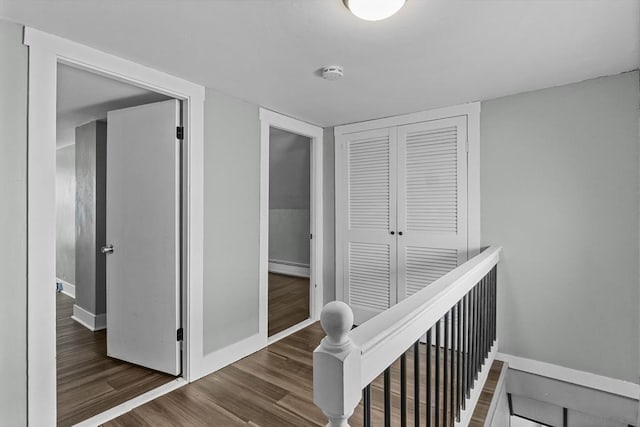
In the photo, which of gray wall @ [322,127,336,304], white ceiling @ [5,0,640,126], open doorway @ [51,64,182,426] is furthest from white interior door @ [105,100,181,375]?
gray wall @ [322,127,336,304]

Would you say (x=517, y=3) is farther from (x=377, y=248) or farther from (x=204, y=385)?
(x=204, y=385)

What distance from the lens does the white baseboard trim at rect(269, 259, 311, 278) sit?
5656 millimetres

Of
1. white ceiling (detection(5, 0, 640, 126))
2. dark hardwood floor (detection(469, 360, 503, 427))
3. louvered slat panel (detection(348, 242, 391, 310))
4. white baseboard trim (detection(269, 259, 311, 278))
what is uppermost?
white ceiling (detection(5, 0, 640, 126))

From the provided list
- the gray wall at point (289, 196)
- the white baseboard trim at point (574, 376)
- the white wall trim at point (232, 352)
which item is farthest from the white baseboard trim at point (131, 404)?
the gray wall at point (289, 196)

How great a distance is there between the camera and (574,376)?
90.4 inches

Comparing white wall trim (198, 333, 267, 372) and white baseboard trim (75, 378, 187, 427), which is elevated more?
white wall trim (198, 333, 267, 372)

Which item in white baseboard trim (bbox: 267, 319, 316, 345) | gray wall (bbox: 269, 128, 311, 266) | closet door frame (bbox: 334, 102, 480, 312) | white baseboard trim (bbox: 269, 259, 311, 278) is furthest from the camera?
white baseboard trim (bbox: 269, 259, 311, 278)

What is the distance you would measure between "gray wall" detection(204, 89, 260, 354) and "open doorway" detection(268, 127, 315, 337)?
0.74 meters

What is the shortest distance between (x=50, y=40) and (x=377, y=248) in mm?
2797

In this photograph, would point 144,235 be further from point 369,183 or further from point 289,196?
point 289,196

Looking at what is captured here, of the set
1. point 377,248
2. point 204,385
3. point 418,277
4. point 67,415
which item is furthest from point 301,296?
point 67,415

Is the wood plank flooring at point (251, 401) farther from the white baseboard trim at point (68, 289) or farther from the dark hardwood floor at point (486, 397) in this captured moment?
the white baseboard trim at point (68, 289)

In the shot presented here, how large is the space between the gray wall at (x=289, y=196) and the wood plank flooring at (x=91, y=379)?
2.79 m

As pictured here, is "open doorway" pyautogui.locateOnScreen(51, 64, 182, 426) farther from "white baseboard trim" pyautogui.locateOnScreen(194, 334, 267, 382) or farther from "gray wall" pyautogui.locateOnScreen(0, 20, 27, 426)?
"gray wall" pyautogui.locateOnScreen(0, 20, 27, 426)
